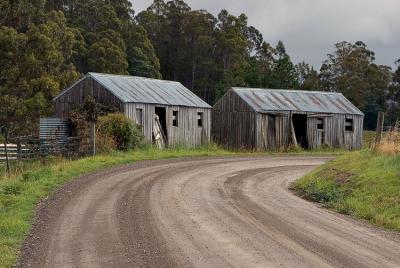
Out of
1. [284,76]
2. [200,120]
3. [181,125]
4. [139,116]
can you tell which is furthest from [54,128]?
[284,76]

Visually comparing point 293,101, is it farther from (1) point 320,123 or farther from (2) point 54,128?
(2) point 54,128

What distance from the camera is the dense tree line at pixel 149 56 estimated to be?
46.4m

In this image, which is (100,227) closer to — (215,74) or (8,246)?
(8,246)

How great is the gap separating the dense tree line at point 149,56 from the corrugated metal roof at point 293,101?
15183 mm

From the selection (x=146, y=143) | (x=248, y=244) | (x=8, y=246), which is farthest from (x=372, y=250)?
(x=146, y=143)

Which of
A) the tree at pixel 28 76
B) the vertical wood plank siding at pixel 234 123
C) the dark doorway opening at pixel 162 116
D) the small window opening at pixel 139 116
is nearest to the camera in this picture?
the small window opening at pixel 139 116

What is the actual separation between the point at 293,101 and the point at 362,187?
29.7m

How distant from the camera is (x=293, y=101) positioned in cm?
4484

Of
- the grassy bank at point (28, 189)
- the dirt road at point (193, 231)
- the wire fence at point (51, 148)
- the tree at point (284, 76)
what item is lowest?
the dirt road at point (193, 231)

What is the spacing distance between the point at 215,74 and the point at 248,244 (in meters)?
72.9

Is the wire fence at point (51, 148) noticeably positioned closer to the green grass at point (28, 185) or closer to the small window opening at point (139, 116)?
the green grass at point (28, 185)

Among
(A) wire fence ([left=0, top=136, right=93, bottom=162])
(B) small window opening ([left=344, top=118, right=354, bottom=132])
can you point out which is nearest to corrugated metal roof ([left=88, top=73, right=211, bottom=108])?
(A) wire fence ([left=0, top=136, right=93, bottom=162])

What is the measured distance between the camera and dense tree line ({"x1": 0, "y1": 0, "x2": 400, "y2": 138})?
46.4m

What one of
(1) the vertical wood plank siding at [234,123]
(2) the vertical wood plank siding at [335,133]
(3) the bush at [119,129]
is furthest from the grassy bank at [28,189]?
(2) the vertical wood plank siding at [335,133]
